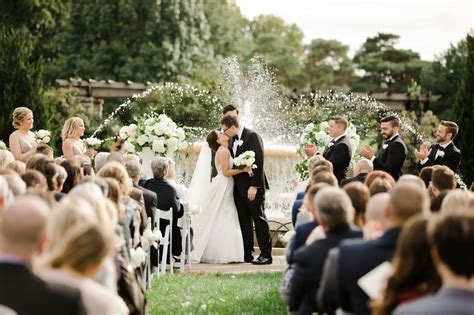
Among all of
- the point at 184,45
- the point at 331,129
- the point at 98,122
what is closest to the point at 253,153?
the point at 331,129

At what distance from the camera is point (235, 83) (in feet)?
100

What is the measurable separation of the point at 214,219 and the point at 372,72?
148 feet

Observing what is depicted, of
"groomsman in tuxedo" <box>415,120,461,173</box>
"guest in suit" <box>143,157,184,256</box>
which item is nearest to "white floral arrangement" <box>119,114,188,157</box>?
"guest in suit" <box>143,157,184,256</box>

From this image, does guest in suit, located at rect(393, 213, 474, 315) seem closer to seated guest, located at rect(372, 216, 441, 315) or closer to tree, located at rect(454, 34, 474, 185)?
seated guest, located at rect(372, 216, 441, 315)

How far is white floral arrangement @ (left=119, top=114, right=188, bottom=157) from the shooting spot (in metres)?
12.7

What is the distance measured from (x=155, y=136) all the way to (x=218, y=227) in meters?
1.48

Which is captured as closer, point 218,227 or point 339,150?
point 339,150

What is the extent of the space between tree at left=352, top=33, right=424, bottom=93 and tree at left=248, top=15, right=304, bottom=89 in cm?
457

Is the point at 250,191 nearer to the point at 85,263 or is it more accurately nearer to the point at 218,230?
the point at 218,230

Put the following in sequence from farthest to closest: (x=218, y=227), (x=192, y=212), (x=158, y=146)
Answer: (x=218, y=227) < (x=158, y=146) < (x=192, y=212)

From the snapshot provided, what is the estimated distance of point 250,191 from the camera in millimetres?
12273

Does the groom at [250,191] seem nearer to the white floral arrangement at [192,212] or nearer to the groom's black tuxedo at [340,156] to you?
the white floral arrangement at [192,212]

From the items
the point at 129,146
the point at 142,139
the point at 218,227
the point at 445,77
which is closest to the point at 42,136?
the point at 129,146

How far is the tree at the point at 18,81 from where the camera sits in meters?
23.3
